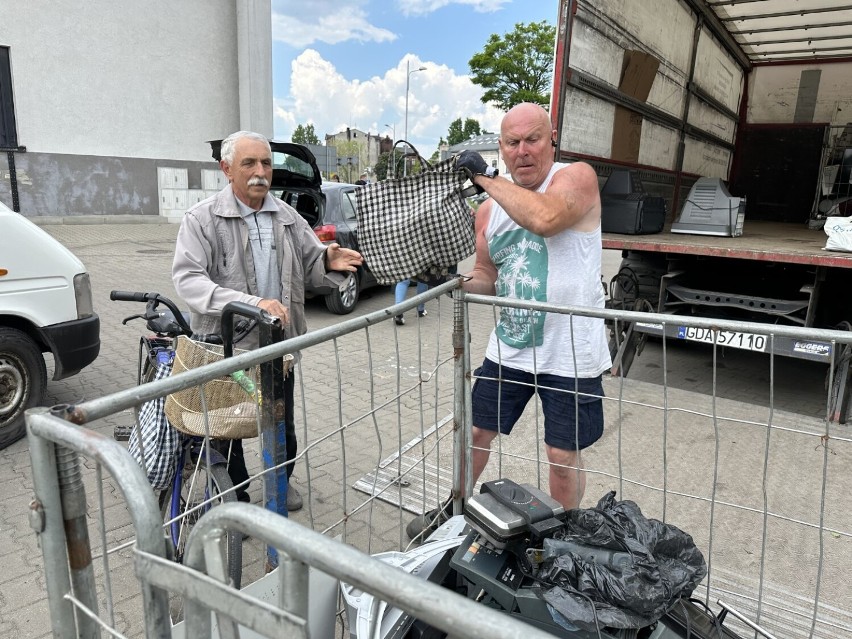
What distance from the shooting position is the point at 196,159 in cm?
1964

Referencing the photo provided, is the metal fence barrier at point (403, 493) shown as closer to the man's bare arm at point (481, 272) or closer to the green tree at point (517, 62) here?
the man's bare arm at point (481, 272)

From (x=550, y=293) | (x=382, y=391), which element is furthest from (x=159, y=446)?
(x=382, y=391)

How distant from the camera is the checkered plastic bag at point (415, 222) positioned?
Result: 2.32 metres

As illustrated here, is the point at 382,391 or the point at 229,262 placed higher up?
the point at 229,262

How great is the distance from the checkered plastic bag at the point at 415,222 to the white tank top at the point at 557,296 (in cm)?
28

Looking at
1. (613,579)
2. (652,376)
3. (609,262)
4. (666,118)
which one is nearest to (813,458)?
(652,376)

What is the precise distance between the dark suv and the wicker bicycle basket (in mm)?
4554

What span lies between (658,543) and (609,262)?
43.4 feet

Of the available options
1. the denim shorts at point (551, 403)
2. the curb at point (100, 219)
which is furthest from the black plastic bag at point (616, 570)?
the curb at point (100, 219)

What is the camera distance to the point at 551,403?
8.41 feet

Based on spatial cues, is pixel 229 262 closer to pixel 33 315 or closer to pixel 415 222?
pixel 415 222

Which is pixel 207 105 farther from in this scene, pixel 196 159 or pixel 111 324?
pixel 111 324

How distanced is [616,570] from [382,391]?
12.3 ft

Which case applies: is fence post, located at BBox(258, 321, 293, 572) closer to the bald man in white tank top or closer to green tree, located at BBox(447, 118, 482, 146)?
the bald man in white tank top
